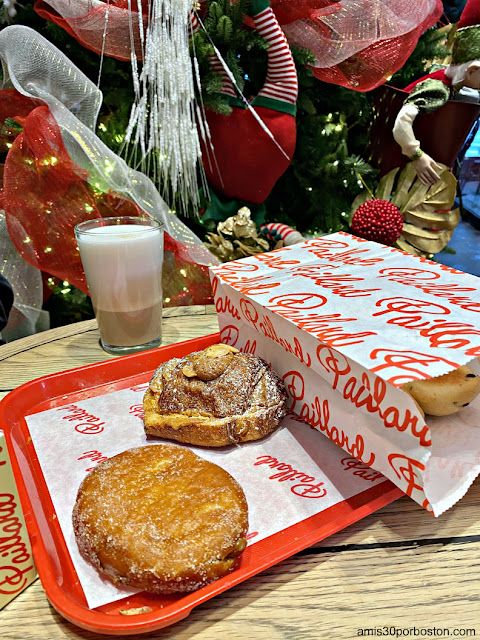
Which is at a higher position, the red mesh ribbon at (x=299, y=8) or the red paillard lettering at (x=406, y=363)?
the red mesh ribbon at (x=299, y=8)

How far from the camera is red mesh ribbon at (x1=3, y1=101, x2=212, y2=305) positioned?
116 cm

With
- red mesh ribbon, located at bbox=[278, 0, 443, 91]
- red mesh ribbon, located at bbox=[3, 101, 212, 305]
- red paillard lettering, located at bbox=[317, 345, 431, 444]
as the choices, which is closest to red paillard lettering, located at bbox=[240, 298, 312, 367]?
red paillard lettering, located at bbox=[317, 345, 431, 444]

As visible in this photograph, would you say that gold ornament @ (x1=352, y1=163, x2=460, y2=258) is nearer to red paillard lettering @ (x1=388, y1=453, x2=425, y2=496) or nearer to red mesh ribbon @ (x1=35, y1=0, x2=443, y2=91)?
red mesh ribbon @ (x1=35, y1=0, x2=443, y2=91)

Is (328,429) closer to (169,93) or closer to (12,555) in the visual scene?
(12,555)

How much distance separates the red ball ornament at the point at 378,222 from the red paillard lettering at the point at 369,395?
94cm

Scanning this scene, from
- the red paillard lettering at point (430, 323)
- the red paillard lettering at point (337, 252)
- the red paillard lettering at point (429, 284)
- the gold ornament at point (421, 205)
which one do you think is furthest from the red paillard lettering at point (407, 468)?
the gold ornament at point (421, 205)

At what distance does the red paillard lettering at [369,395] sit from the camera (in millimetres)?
541

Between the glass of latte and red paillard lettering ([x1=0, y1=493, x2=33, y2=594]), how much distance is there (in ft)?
1.80

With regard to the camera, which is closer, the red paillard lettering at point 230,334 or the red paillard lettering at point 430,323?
the red paillard lettering at point 430,323

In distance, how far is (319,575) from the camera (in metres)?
0.53

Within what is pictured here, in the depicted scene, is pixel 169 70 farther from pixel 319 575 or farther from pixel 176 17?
pixel 319 575

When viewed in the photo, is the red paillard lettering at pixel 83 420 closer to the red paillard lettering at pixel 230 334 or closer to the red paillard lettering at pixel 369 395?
the red paillard lettering at pixel 230 334

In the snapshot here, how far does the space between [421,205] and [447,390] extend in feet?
3.94

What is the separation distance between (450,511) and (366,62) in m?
1.34
